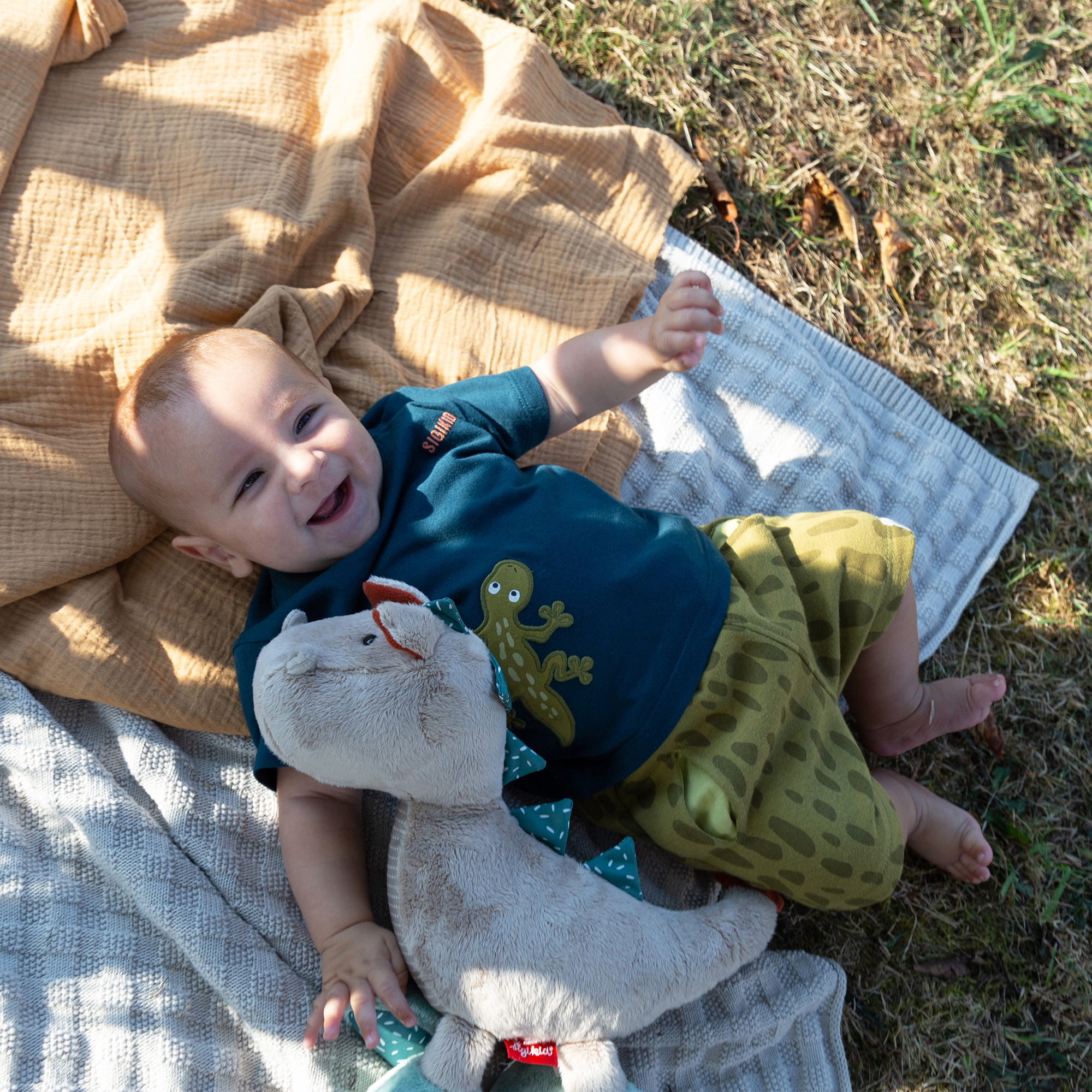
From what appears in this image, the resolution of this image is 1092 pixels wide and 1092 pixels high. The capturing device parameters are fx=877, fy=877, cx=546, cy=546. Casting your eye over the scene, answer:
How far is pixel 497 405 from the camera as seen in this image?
5.82 ft

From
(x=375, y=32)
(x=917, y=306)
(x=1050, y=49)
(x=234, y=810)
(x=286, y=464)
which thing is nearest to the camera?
(x=286, y=464)

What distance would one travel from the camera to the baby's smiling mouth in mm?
1589

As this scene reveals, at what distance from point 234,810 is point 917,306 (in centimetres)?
215

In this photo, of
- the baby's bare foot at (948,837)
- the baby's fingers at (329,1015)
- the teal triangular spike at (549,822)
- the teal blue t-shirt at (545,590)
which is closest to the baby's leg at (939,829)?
the baby's bare foot at (948,837)

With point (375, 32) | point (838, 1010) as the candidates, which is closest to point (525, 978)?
point (838, 1010)

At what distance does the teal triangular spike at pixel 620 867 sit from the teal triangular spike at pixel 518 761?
0.23 m

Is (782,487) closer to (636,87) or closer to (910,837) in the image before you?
(910,837)

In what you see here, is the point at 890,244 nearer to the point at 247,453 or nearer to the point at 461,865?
the point at 247,453

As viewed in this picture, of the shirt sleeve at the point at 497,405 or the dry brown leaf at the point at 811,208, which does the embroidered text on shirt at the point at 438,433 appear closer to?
the shirt sleeve at the point at 497,405

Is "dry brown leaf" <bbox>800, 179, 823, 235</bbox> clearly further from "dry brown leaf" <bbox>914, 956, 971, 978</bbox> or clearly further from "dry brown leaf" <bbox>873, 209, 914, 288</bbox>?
"dry brown leaf" <bbox>914, 956, 971, 978</bbox>

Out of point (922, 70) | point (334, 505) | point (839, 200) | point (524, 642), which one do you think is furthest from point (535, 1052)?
point (922, 70)

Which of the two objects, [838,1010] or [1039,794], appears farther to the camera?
[1039,794]

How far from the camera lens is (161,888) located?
1.59m

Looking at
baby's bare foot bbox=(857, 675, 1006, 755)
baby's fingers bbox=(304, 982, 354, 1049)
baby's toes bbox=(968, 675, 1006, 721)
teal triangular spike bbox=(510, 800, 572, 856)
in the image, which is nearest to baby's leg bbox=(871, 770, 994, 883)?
baby's bare foot bbox=(857, 675, 1006, 755)
